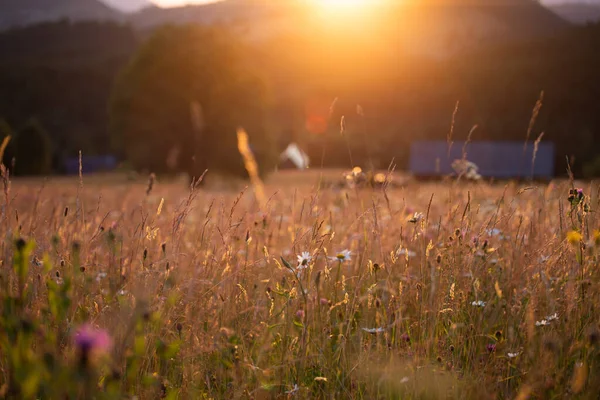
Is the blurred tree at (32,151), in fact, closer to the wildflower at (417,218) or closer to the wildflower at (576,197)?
the wildflower at (417,218)

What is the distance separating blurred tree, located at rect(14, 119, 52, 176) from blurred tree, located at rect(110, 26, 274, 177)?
21661 millimetres

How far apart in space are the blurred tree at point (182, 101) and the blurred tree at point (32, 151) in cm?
2166

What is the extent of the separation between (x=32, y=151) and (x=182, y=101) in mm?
25124

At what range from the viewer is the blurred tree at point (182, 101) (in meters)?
25.6

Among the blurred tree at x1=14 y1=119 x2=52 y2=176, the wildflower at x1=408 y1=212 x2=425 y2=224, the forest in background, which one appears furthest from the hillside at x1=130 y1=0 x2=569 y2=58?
the wildflower at x1=408 y1=212 x2=425 y2=224

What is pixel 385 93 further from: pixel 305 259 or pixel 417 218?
pixel 305 259

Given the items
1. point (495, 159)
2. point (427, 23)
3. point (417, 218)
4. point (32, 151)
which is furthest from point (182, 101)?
point (427, 23)

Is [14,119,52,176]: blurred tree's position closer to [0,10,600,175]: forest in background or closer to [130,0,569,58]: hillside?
[0,10,600,175]: forest in background

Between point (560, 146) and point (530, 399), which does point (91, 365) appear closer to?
point (530, 399)

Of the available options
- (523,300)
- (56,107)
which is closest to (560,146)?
(523,300)

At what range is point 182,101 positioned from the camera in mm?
26031

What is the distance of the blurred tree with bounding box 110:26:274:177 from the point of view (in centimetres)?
2561

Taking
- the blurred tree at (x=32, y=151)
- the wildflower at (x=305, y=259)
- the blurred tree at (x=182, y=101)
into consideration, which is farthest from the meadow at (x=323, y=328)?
the blurred tree at (x=32, y=151)

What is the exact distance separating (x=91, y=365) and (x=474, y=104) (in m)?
78.6
